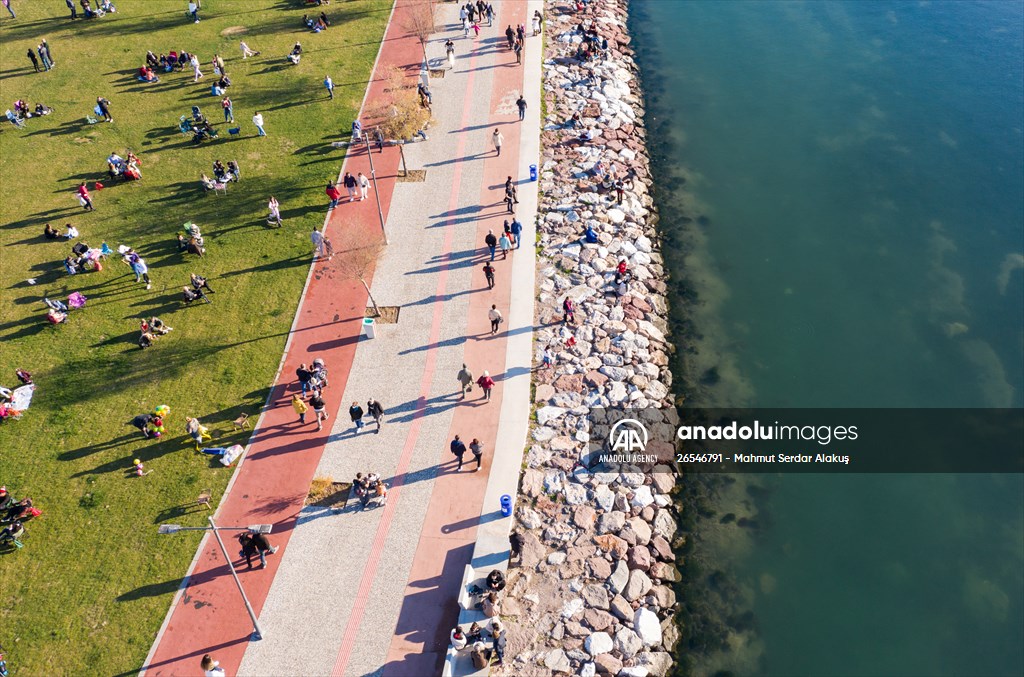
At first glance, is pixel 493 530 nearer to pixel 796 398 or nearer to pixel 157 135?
pixel 796 398

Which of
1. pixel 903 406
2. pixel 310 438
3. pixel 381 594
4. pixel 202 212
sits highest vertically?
pixel 202 212

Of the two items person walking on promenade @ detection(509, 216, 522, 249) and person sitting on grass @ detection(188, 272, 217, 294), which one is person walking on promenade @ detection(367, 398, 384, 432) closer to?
person sitting on grass @ detection(188, 272, 217, 294)

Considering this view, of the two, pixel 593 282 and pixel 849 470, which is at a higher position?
pixel 593 282

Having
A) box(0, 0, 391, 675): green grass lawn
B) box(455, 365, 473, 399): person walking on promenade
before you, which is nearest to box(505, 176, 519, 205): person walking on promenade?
box(0, 0, 391, 675): green grass lawn

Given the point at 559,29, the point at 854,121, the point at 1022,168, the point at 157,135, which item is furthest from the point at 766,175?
→ the point at 157,135

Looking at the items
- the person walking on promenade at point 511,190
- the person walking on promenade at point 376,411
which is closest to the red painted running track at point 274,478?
the person walking on promenade at point 376,411

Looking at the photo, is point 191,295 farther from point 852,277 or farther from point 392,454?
point 852,277
